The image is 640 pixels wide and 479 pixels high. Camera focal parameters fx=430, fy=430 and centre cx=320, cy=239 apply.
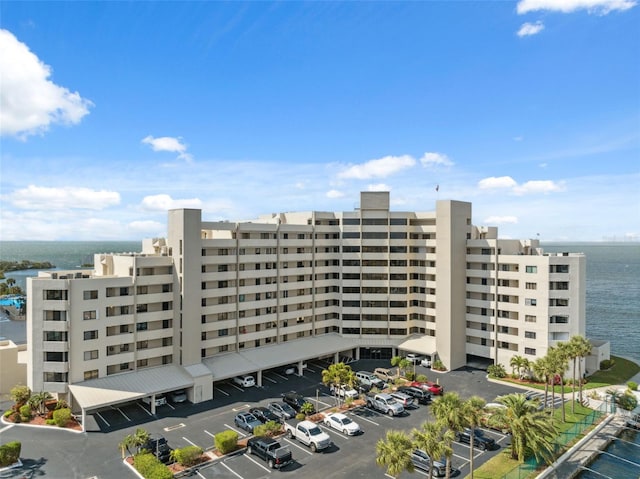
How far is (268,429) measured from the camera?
144 feet

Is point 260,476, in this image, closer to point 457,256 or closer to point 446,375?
point 446,375

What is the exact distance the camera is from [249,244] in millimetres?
65812

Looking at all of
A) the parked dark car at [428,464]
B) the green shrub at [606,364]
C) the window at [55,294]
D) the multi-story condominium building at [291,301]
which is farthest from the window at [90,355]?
the green shrub at [606,364]

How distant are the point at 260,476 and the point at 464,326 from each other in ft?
145

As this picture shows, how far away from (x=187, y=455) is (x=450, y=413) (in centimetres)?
2337

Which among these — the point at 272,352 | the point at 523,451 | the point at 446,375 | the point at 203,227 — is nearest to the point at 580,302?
the point at 446,375

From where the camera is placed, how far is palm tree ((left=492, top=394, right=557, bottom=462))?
115 feet

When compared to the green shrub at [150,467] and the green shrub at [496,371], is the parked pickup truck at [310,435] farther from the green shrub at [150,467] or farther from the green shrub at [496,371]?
the green shrub at [496,371]

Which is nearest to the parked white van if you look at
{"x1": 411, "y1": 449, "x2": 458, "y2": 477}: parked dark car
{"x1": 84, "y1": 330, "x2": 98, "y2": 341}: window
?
{"x1": 84, "y1": 330, "x2": 98, "y2": 341}: window

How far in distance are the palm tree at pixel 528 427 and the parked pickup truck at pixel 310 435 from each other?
16.8 meters

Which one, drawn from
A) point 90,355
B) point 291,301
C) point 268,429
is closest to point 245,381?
point 291,301

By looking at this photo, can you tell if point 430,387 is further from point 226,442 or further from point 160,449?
point 160,449

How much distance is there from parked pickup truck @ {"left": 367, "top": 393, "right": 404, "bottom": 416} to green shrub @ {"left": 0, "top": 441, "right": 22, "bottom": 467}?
36.4 m

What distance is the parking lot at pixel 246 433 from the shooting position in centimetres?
3875
